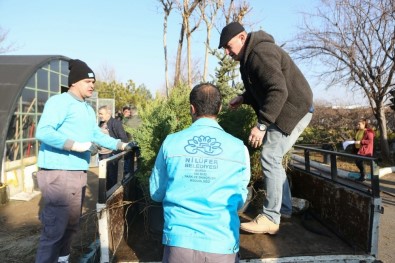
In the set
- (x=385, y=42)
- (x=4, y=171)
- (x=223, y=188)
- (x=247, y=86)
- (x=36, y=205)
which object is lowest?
(x=36, y=205)

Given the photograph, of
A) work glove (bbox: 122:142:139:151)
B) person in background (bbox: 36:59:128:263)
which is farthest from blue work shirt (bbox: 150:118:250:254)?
work glove (bbox: 122:142:139:151)

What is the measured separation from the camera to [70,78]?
124 inches

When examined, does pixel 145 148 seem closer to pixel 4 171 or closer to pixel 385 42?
pixel 4 171

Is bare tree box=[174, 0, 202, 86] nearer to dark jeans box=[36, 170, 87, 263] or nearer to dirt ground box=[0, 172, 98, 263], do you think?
dirt ground box=[0, 172, 98, 263]

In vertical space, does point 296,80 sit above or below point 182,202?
above

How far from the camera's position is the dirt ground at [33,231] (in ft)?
14.9

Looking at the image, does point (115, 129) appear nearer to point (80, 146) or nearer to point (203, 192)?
point (80, 146)

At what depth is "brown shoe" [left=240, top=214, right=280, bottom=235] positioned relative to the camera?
2723mm

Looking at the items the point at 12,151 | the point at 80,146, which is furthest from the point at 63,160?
the point at 12,151

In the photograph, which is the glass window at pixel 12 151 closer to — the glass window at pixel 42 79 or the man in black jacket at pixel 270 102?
the glass window at pixel 42 79

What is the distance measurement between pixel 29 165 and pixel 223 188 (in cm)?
917

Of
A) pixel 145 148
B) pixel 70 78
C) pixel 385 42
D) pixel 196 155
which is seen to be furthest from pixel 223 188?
pixel 385 42

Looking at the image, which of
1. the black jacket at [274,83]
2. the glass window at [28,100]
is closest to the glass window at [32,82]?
the glass window at [28,100]

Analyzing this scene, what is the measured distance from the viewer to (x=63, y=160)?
9.71 feet
